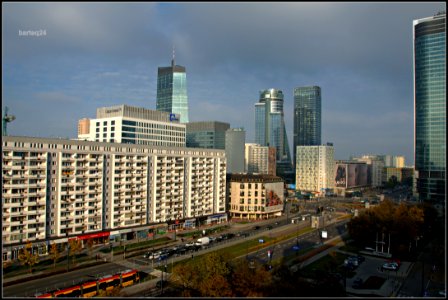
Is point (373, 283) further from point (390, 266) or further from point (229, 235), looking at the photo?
point (229, 235)

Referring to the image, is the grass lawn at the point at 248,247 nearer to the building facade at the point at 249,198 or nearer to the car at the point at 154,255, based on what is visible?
the car at the point at 154,255

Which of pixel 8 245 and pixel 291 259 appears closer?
pixel 8 245

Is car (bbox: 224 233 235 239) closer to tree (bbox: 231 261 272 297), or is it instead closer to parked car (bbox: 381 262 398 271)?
parked car (bbox: 381 262 398 271)

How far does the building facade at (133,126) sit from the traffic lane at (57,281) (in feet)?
225

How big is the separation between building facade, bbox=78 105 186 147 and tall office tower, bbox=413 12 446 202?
4307 inches

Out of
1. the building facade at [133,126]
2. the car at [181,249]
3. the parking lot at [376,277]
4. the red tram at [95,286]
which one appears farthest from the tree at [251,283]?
the building facade at [133,126]

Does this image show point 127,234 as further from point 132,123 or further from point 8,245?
point 132,123

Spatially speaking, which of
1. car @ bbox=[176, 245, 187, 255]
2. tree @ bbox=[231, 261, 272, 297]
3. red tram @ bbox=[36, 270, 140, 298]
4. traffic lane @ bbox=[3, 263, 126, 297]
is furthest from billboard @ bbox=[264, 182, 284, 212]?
tree @ bbox=[231, 261, 272, 297]

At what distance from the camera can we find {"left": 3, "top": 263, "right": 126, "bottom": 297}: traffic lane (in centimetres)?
5115

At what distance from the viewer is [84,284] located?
168ft

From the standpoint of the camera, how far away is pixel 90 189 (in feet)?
264

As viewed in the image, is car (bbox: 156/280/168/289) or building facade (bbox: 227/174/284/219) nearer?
car (bbox: 156/280/168/289)

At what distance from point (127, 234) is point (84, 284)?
35.8 m

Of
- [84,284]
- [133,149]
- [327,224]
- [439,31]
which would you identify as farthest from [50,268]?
[439,31]
